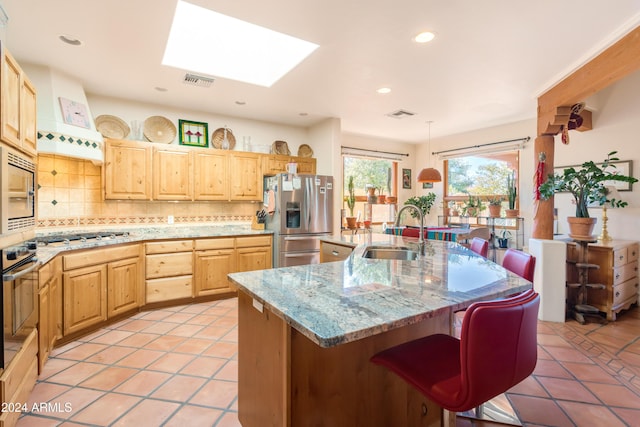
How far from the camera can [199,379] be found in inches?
86.0

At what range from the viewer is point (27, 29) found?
2365 millimetres

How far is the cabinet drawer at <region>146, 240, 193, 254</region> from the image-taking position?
357 centimetres

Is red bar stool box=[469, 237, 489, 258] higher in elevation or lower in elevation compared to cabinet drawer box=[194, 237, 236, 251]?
higher

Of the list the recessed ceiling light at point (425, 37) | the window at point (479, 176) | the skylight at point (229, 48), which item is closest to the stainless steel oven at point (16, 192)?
the skylight at point (229, 48)

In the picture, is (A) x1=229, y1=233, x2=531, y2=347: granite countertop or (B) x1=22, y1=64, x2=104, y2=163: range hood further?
(B) x1=22, y1=64, x2=104, y2=163: range hood

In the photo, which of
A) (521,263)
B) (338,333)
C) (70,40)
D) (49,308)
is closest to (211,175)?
(70,40)

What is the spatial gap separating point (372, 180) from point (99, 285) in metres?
4.78

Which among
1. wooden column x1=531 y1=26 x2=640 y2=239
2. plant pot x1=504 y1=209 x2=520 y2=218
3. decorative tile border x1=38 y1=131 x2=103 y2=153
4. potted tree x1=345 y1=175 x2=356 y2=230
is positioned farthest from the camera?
potted tree x1=345 y1=175 x2=356 y2=230

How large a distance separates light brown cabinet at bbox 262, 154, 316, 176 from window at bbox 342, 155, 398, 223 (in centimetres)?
106

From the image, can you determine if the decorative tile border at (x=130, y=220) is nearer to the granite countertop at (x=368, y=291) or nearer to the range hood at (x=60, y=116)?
the range hood at (x=60, y=116)

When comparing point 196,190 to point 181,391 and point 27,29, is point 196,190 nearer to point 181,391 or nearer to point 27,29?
point 27,29

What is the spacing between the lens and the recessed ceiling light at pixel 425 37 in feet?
7.90

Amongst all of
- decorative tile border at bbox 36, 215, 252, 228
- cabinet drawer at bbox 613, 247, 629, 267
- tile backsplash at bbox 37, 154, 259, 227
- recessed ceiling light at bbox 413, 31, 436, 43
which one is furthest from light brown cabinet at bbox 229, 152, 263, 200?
cabinet drawer at bbox 613, 247, 629, 267

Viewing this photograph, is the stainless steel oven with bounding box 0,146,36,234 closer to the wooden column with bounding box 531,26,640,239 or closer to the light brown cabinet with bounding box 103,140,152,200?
the light brown cabinet with bounding box 103,140,152,200
